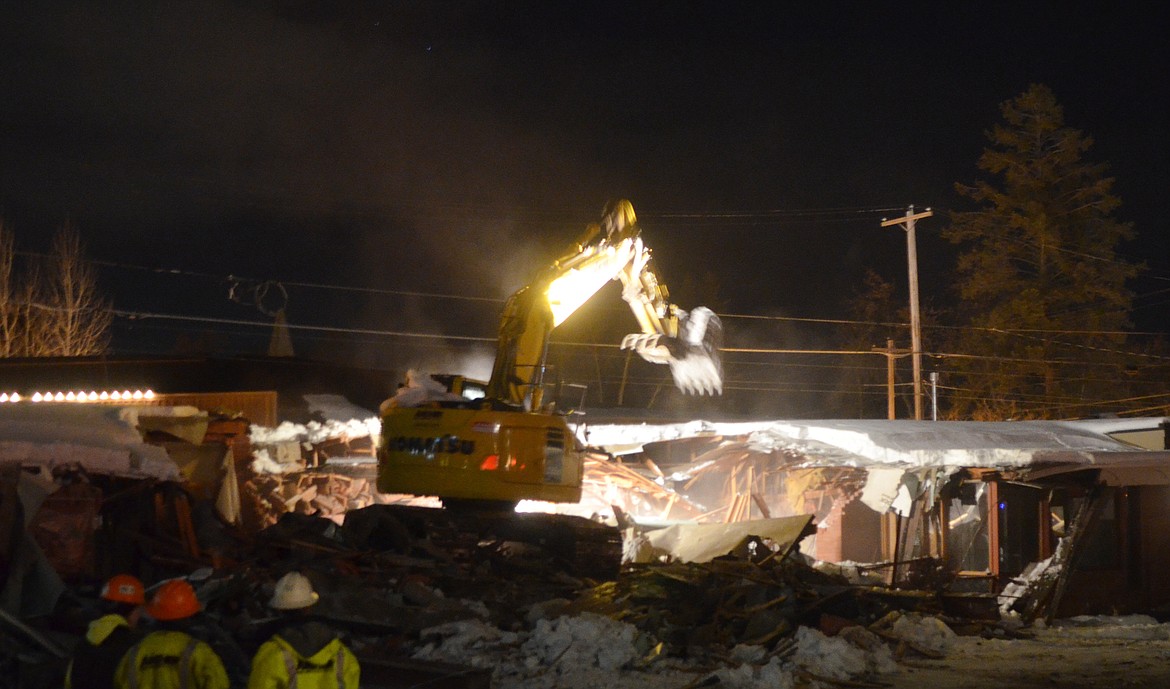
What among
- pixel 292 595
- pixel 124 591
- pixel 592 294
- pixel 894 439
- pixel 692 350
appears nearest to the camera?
pixel 292 595

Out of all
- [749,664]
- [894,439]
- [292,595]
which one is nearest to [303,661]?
[292,595]

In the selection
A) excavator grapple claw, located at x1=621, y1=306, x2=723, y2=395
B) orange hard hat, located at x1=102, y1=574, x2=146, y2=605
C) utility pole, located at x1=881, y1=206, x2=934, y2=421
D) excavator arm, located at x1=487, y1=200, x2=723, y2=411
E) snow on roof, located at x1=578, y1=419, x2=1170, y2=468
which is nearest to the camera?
orange hard hat, located at x1=102, y1=574, x2=146, y2=605

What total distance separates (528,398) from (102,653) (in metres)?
8.60

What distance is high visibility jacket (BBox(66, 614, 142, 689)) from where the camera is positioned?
19.4ft

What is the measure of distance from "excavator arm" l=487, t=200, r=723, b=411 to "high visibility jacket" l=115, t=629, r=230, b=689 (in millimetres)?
8669

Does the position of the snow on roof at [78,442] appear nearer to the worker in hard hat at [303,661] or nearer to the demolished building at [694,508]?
the demolished building at [694,508]

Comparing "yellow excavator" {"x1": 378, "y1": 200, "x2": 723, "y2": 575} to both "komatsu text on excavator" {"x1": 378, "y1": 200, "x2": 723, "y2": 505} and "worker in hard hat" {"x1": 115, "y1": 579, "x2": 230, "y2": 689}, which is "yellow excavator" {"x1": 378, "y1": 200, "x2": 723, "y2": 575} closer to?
"komatsu text on excavator" {"x1": 378, "y1": 200, "x2": 723, "y2": 505}

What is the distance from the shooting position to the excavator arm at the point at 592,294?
14211 mm

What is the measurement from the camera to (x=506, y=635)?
1093 centimetres

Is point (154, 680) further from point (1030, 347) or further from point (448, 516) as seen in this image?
point (1030, 347)

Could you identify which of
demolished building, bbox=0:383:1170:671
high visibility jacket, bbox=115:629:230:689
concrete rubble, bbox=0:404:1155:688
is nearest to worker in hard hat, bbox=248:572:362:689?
high visibility jacket, bbox=115:629:230:689

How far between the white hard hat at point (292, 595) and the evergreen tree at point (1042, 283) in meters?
41.7

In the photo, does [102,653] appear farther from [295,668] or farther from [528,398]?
[528,398]

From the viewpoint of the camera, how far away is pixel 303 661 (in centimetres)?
506
